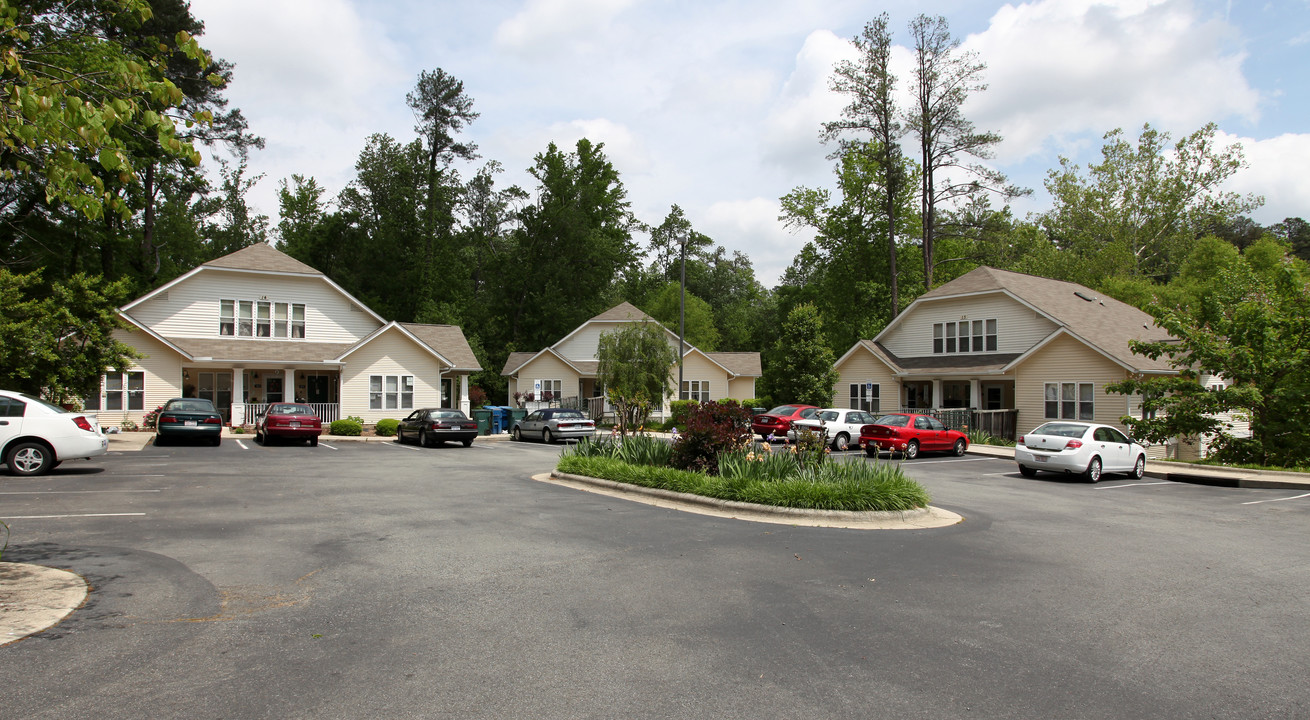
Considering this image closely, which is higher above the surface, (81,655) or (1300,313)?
(1300,313)

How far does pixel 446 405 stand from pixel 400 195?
1721cm

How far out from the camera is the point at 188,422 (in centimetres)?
2488

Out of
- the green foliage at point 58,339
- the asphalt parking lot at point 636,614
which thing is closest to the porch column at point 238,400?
the green foliage at point 58,339

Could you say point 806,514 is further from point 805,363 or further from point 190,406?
point 805,363

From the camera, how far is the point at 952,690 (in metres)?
4.93

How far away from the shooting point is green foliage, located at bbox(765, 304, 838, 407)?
40.7 meters

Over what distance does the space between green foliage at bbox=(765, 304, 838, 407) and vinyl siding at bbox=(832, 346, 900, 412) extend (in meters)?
0.58

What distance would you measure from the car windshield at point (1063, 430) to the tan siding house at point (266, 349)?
2579 cm

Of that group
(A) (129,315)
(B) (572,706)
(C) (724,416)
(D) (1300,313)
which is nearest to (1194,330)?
(D) (1300,313)

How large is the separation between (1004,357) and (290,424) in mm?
29827

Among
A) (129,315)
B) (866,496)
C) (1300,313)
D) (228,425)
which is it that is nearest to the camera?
(866,496)

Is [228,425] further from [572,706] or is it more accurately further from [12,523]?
[572,706]

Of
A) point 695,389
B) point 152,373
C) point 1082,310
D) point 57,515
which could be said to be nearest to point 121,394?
point 152,373

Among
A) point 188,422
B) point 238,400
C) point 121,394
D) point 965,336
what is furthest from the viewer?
point 965,336
